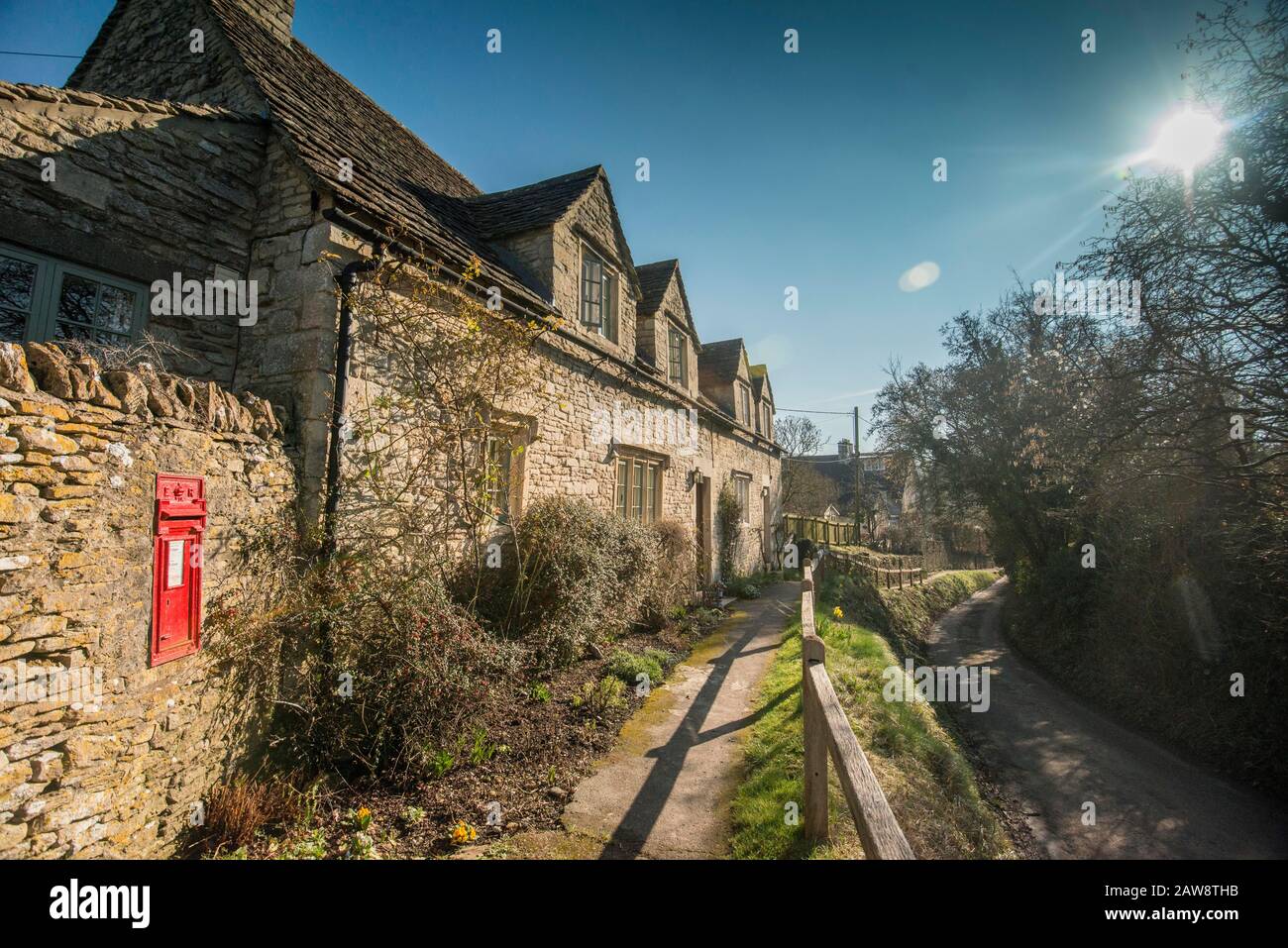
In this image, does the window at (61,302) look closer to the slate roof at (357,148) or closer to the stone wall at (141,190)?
the stone wall at (141,190)

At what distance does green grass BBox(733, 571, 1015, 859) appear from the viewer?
3.79 m

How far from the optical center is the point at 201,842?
3.46m

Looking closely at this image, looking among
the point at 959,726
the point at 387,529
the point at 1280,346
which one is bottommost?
the point at 959,726

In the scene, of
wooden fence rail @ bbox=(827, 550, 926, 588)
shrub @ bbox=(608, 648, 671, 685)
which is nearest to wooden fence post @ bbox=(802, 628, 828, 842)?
shrub @ bbox=(608, 648, 671, 685)

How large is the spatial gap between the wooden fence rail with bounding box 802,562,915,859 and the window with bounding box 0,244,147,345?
6.78 m

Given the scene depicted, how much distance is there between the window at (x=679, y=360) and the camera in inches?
513

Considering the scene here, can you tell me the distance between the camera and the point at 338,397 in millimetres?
4879

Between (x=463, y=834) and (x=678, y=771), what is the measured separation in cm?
201

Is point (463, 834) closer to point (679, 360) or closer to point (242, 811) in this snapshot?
point (242, 811)

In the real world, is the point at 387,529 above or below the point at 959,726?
above

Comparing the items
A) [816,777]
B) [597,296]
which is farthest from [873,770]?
[597,296]
